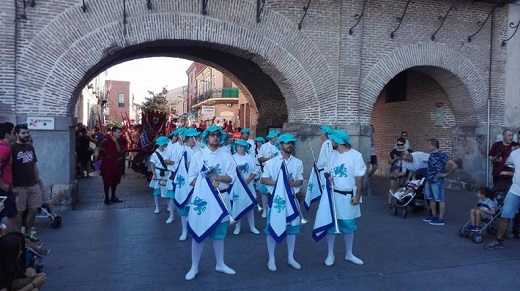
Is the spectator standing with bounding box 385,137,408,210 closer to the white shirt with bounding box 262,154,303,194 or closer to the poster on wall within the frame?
the white shirt with bounding box 262,154,303,194

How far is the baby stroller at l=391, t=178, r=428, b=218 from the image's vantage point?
946cm

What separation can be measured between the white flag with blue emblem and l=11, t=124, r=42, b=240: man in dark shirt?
12.3 feet

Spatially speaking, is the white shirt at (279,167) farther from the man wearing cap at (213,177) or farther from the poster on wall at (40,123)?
the poster on wall at (40,123)

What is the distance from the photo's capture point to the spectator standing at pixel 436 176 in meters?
8.78


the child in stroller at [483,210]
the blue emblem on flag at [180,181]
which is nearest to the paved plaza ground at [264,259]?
the child in stroller at [483,210]

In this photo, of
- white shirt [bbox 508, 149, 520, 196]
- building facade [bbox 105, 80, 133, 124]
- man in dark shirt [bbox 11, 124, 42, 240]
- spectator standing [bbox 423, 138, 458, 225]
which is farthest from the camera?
building facade [bbox 105, 80, 133, 124]

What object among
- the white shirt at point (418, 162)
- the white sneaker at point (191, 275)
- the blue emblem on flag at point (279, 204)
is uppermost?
the white shirt at point (418, 162)

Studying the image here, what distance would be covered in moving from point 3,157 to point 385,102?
49.0 feet

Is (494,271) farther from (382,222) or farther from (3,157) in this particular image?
(3,157)

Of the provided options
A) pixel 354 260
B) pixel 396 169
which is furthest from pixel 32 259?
pixel 396 169

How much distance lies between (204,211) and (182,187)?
1986mm

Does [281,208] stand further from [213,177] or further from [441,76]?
[441,76]

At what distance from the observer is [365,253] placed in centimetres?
693

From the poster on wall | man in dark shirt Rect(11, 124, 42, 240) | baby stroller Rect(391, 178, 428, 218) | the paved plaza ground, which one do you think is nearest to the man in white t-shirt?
the paved plaza ground
